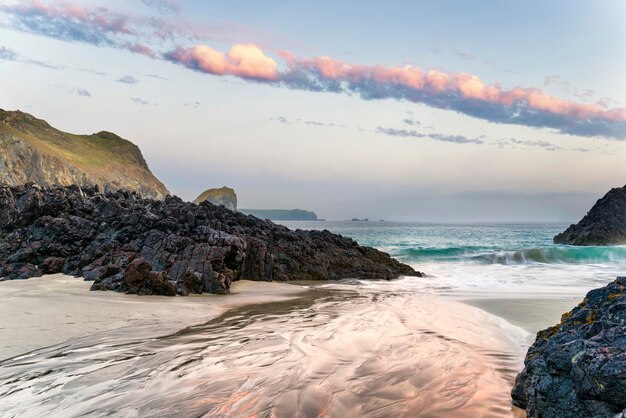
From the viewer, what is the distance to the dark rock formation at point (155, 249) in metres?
12.8

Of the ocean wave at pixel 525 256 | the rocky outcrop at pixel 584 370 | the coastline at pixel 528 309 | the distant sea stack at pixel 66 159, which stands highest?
the distant sea stack at pixel 66 159

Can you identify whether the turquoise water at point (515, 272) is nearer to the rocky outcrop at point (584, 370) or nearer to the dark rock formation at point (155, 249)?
the dark rock formation at point (155, 249)

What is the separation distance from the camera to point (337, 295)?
1325 centimetres

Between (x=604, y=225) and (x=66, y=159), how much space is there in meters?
140

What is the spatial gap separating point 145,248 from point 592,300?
13.6 metres

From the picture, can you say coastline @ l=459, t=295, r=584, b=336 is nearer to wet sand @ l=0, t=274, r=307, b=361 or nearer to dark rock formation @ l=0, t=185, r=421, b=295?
wet sand @ l=0, t=274, r=307, b=361

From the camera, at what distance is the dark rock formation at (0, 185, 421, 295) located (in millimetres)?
12820

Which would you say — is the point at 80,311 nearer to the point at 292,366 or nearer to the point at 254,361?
the point at 254,361

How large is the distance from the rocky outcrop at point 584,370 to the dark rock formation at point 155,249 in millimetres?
10231

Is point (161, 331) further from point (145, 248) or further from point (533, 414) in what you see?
point (145, 248)

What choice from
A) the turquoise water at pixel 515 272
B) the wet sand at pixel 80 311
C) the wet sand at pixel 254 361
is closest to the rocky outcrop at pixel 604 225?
the turquoise water at pixel 515 272

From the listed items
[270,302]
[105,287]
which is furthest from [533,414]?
[105,287]

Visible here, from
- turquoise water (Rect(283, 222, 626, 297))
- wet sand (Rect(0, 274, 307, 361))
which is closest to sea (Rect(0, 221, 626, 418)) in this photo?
wet sand (Rect(0, 274, 307, 361))

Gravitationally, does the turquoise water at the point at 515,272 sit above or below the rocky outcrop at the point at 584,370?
below
